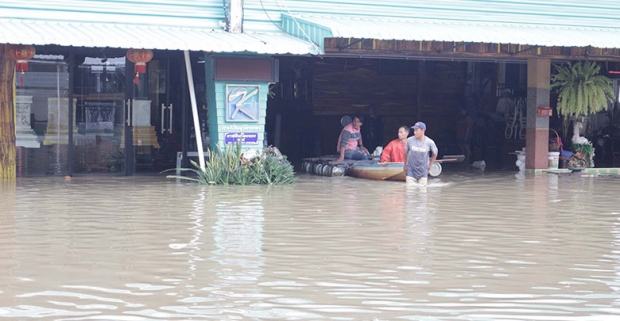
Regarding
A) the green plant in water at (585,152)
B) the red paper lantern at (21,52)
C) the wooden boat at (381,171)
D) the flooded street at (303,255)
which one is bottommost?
the flooded street at (303,255)

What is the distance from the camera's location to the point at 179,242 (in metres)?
10.3

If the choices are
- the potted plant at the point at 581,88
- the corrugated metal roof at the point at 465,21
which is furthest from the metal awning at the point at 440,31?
the potted plant at the point at 581,88

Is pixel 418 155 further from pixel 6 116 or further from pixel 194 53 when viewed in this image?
pixel 6 116

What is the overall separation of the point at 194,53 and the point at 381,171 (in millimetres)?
4573

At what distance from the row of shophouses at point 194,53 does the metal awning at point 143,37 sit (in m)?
0.02

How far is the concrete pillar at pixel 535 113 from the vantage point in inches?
810

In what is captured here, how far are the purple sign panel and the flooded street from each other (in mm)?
1596

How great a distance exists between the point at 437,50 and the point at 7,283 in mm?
12598

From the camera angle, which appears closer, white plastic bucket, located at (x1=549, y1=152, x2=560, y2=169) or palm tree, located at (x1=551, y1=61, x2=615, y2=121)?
palm tree, located at (x1=551, y1=61, x2=615, y2=121)

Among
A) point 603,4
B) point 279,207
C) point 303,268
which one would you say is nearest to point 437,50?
point 603,4

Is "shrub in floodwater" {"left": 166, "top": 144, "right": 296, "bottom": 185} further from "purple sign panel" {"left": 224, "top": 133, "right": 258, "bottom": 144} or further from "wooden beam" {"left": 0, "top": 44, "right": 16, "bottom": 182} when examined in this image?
"wooden beam" {"left": 0, "top": 44, "right": 16, "bottom": 182}

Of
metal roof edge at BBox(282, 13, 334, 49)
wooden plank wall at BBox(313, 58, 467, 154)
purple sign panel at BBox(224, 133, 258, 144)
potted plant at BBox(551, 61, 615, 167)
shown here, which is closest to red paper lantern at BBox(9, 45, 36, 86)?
purple sign panel at BBox(224, 133, 258, 144)

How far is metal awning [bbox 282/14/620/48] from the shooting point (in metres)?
17.4

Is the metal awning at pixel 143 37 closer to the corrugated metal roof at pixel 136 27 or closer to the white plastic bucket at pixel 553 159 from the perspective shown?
the corrugated metal roof at pixel 136 27
